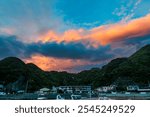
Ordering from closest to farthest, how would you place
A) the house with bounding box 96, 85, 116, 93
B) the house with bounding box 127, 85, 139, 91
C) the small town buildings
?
the small town buildings
the house with bounding box 127, 85, 139, 91
the house with bounding box 96, 85, 116, 93

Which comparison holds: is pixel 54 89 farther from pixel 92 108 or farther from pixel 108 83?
pixel 92 108

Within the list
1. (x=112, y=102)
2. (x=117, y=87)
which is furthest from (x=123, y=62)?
(x=112, y=102)

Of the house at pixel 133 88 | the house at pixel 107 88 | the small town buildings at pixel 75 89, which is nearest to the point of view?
the small town buildings at pixel 75 89

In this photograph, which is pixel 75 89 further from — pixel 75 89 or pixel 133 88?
pixel 133 88

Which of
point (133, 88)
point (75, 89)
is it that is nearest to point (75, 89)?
point (75, 89)

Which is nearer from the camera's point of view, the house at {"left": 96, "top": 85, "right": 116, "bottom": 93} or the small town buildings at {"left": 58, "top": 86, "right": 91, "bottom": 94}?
the small town buildings at {"left": 58, "top": 86, "right": 91, "bottom": 94}

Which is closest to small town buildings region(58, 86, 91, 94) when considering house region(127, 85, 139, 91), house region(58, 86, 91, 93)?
house region(58, 86, 91, 93)

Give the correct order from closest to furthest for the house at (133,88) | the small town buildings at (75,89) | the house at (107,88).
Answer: the small town buildings at (75,89) < the house at (133,88) < the house at (107,88)

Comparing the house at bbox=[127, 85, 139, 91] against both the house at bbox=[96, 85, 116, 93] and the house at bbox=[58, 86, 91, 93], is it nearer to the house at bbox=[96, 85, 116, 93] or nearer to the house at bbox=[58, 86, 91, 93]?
the house at bbox=[96, 85, 116, 93]

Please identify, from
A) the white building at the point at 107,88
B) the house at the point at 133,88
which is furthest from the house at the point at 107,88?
the house at the point at 133,88

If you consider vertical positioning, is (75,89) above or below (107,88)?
below

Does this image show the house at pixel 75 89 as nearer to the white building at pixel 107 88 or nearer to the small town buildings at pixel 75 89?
the small town buildings at pixel 75 89
